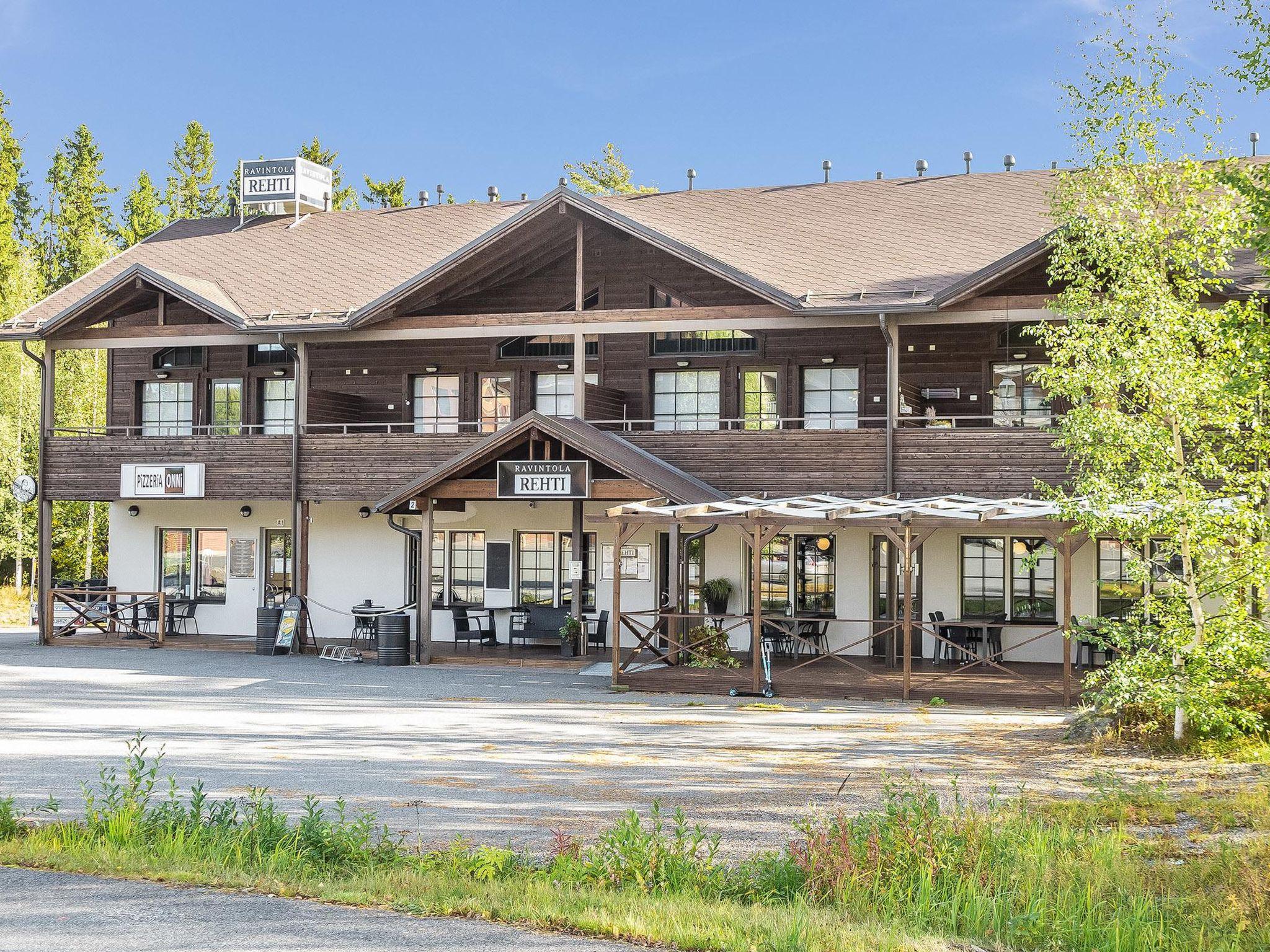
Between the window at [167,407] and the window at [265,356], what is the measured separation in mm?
1394

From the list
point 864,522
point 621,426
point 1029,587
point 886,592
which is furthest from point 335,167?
Answer: point 864,522

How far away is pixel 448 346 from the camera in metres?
24.2

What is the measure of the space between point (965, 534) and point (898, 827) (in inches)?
550

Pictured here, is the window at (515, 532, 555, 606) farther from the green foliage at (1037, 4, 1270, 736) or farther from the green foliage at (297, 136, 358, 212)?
the green foliage at (297, 136, 358, 212)

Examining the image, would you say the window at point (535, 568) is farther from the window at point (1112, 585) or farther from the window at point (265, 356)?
the window at point (1112, 585)

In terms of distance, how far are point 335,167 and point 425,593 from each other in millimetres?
36240

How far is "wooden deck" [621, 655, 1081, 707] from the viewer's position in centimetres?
1630

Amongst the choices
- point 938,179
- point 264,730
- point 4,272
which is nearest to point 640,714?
point 264,730

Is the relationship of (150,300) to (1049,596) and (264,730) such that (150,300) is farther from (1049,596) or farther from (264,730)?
(1049,596)

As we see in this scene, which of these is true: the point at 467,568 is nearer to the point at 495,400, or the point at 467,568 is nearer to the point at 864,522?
the point at 495,400

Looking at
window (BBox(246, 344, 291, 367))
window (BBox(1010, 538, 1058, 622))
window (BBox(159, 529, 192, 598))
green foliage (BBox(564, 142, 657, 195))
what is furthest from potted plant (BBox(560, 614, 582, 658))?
green foliage (BBox(564, 142, 657, 195))

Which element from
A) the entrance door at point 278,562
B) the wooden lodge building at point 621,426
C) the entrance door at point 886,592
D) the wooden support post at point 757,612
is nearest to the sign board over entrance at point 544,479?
the wooden lodge building at point 621,426

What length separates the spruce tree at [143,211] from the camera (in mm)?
50000

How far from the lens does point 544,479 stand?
19.8 meters
